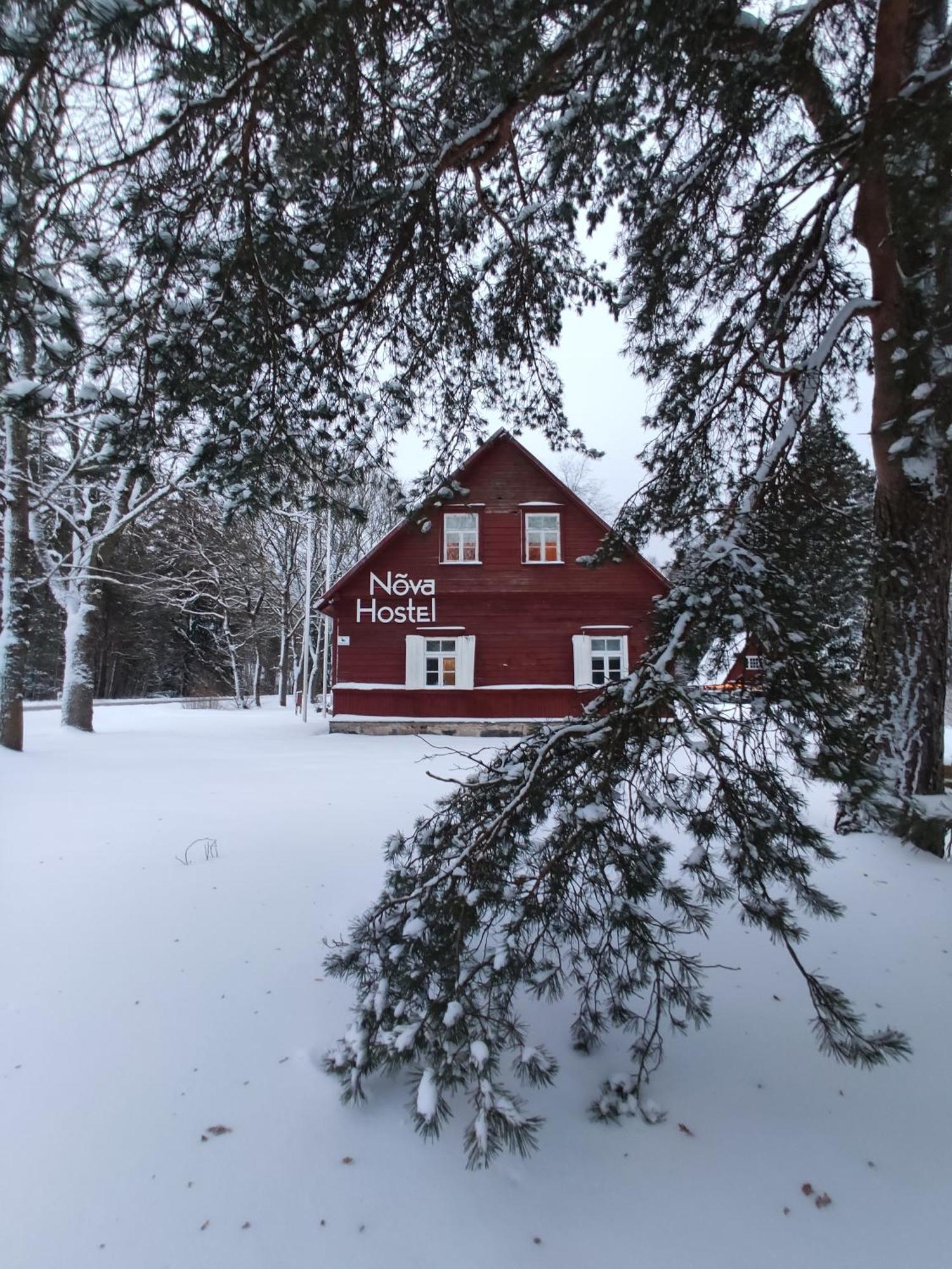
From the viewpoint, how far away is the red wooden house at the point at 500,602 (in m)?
14.1

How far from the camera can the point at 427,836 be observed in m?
2.24

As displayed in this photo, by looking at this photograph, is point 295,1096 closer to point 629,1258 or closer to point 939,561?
point 629,1258

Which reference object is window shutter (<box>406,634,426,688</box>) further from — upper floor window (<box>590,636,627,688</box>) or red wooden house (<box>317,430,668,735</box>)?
upper floor window (<box>590,636,627,688</box>)

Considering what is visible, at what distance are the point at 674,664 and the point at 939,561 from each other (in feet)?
11.7

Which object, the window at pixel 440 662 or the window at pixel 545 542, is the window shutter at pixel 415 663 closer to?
the window at pixel 440 662

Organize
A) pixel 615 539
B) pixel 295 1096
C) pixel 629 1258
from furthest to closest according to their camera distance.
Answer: pixel 615 539 < pixel 295 1096 < pixel 629 1258

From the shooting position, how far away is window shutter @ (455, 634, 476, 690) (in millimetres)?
14109

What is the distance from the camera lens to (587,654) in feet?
46.1

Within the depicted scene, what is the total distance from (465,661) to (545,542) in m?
3.22

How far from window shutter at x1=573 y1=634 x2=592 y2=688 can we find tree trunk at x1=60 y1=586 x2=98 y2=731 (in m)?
10.2

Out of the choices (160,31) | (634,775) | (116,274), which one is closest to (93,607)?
(116,274)

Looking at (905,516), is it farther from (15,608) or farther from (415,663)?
(15,608)

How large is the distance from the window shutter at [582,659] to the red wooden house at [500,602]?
0.02 m

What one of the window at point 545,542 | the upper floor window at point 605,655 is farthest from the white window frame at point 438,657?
the upper floor window at point 605,655
